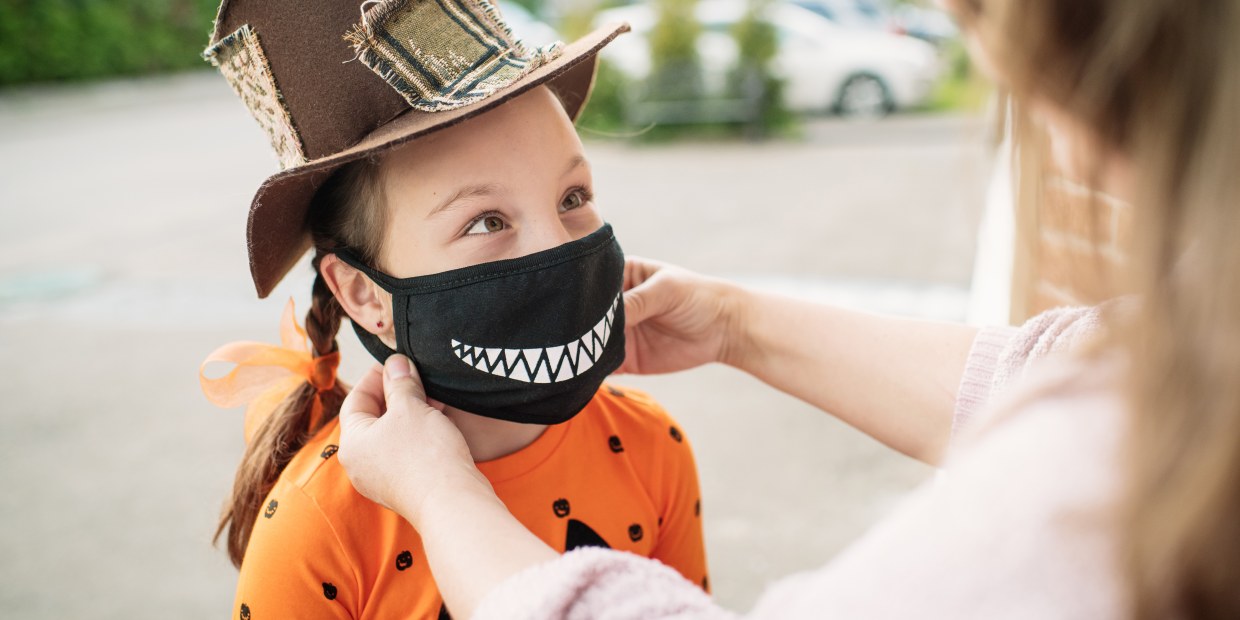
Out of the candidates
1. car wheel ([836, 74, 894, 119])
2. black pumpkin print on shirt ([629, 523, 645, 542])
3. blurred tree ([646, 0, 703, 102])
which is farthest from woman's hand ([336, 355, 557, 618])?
car wheel ([836, 74, 894, 119])

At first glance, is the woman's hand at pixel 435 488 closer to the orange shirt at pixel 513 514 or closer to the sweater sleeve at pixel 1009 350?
the orange shirt at pixel 513 514

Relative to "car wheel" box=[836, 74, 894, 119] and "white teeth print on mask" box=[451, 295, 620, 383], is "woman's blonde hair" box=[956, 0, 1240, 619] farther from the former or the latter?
"car wheel" box=[836, 74, 894, 119]

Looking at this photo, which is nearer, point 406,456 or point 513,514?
point 406,456

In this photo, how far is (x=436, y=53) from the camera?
1.48m

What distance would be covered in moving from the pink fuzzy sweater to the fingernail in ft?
2.49

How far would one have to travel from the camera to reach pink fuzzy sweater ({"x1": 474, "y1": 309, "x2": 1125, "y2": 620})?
819 millimetres

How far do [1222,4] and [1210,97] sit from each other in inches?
2.8

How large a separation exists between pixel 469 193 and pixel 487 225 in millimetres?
66

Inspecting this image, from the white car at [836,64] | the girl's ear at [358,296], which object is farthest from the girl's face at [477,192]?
the white car at [836,64]

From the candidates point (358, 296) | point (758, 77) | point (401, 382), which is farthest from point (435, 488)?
point (758, 77)

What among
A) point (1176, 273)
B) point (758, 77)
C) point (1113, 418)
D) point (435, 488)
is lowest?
point (758, 77)

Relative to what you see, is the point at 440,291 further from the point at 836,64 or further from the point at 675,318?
the point at 836,64

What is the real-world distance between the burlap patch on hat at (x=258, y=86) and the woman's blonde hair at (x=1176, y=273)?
42.5 inches

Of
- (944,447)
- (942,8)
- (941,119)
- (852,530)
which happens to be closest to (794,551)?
(852,530)
